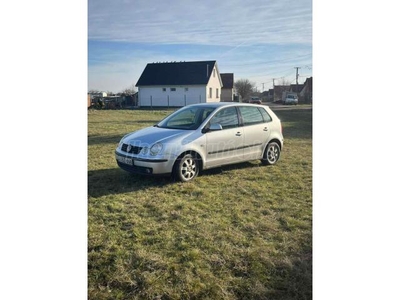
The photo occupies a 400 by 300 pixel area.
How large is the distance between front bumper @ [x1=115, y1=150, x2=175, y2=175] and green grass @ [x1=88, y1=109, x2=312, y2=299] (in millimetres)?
160

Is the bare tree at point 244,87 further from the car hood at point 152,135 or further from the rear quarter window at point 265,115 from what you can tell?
the car hood at point 152,135

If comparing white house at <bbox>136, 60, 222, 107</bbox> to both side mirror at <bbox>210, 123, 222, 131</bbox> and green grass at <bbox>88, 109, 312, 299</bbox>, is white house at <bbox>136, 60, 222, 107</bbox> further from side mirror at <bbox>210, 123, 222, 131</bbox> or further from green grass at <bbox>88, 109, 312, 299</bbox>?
side mirror at <bbox>210, 123, 222, 131</bbox>

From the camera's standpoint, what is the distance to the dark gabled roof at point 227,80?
227 cm

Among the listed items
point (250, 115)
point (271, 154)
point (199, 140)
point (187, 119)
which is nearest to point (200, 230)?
point (199, 140)

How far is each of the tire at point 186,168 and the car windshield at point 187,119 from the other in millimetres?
345

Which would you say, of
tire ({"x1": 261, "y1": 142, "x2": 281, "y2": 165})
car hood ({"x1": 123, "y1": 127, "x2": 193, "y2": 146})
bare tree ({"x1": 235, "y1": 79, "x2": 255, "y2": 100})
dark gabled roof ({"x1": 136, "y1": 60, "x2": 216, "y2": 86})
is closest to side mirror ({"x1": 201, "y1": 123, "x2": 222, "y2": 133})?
car hood ({"x1": 123, "y1": 127, "x2": 193, "y2": 146})

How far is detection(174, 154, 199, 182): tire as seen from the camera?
3195 millimetres

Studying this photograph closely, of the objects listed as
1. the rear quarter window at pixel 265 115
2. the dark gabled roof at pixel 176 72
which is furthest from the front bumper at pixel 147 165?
the rear quarter window at pixel 265 115

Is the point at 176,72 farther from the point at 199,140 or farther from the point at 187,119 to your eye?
the point at 199,140

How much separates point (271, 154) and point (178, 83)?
1.90 m

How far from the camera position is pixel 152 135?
316 cm
